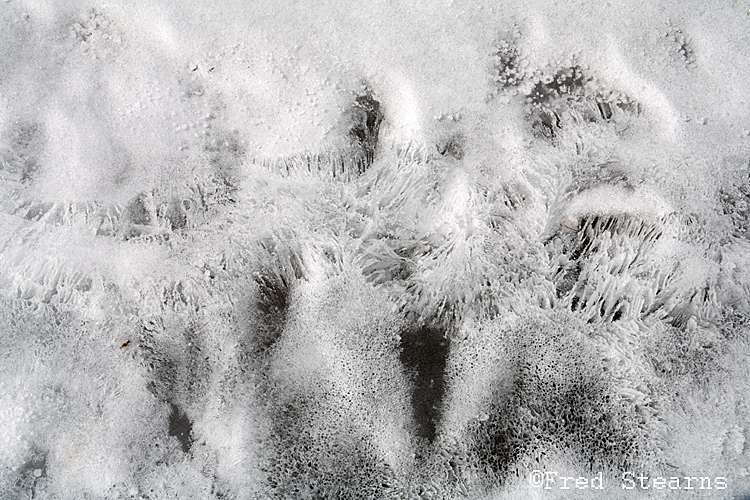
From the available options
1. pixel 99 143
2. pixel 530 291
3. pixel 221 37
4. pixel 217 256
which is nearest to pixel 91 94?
pixel 99 143

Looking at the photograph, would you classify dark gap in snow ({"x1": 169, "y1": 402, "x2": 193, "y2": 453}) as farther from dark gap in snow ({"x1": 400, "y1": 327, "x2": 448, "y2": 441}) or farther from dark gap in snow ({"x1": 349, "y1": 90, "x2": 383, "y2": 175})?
dark gap in snow ({"x1": 349, "y1": 90, "x2": 383, "y2": 175})

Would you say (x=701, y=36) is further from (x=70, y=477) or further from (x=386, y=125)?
(x=70, y=477)

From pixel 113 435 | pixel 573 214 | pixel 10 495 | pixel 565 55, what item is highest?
pixel 565 55

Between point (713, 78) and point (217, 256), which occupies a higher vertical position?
point (713, 78)

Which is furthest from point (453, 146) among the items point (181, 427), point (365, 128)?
point (181, 427)

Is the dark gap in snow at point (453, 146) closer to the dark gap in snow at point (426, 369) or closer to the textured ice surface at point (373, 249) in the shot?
the textured ice surface at point (373, 249)

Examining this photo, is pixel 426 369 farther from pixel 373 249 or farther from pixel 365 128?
pixel 365 128

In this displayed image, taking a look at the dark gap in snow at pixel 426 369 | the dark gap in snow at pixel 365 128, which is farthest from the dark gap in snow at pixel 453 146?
the dark gap in snow at pixel 426 369
